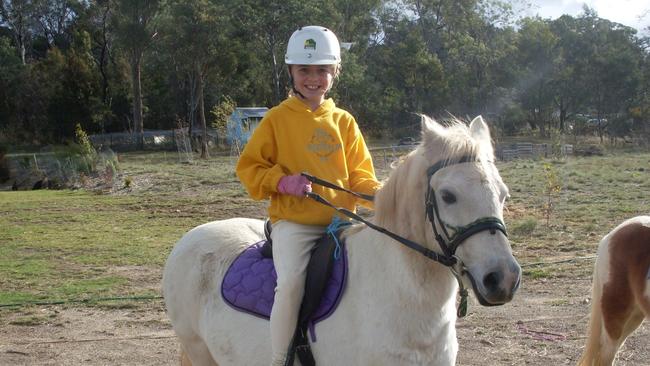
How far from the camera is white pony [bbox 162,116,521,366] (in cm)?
237

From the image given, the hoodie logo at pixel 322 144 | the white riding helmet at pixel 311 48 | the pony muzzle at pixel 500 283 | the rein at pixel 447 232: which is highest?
the white riding helmet at pixel 311 48

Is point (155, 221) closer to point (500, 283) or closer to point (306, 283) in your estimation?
point (306, 283)

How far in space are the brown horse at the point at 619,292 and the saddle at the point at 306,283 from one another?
2.86 meters

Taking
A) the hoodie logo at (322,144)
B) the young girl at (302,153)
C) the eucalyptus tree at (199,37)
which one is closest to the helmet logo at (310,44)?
the young girl at (302,153)

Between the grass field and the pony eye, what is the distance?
20.1 feet

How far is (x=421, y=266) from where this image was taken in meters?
2.68

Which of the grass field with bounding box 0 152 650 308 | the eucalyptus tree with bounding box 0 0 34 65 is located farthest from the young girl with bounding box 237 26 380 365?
the eucalyptus tree with bounding box 0 0 34 65

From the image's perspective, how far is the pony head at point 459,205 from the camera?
2312 millimetres

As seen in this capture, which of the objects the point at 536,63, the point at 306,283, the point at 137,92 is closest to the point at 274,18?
the point at 137,92

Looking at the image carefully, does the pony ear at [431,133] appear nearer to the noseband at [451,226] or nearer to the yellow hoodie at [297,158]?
the noseband at [451,226]

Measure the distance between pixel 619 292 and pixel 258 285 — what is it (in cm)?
313

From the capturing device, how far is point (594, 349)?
4922 millimetres

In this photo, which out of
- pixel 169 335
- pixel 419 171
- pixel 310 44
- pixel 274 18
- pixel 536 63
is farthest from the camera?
pixel 536 63

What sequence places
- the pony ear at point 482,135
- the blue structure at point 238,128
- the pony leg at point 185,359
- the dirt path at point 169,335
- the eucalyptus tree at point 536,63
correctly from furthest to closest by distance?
the eucalyptus tree at point 536,63 < the blue structure at point 238,128 < the dirt path at point 169,335 < the pony leg at point 185,359 < the pony ear at point 482,135
